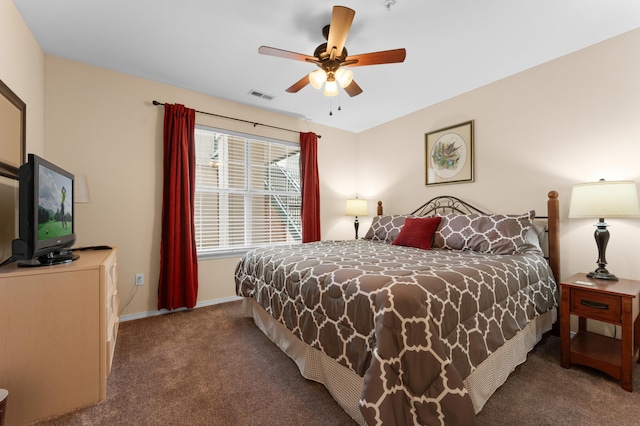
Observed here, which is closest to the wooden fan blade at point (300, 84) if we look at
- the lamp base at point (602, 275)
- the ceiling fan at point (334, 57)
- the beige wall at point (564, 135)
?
the ceiling fan at point (334, 57)

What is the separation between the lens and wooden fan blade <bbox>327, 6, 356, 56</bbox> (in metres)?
1.61

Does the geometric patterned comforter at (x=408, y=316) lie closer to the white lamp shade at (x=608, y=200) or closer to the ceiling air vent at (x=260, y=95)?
the white lamp shade at (x=608, y=200)

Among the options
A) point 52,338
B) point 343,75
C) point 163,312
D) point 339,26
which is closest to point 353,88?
point 343,75

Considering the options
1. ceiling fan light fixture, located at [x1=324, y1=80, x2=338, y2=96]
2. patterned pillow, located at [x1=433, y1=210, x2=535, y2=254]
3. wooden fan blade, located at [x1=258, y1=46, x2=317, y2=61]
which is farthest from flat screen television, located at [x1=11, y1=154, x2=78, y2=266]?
patterned pillow, located at [x1=433, y1=210, x2=535, y2=254]

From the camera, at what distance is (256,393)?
166 cm

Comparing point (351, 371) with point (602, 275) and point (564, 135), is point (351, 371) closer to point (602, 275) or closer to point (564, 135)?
point (602, 275)

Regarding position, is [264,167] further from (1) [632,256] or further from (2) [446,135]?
(1) [632,256]

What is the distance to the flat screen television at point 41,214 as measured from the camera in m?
1.43

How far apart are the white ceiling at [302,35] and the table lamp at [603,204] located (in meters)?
1.24

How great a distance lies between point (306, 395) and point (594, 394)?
5.61 ft

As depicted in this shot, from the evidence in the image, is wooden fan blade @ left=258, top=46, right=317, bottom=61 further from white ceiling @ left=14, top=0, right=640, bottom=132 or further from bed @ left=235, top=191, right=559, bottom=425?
bed @ left=235, top=191, right=559, bottom=425

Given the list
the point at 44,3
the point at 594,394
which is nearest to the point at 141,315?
the point at 44,3

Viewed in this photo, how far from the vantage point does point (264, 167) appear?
3.85 meters

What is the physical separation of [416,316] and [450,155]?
2718mm
